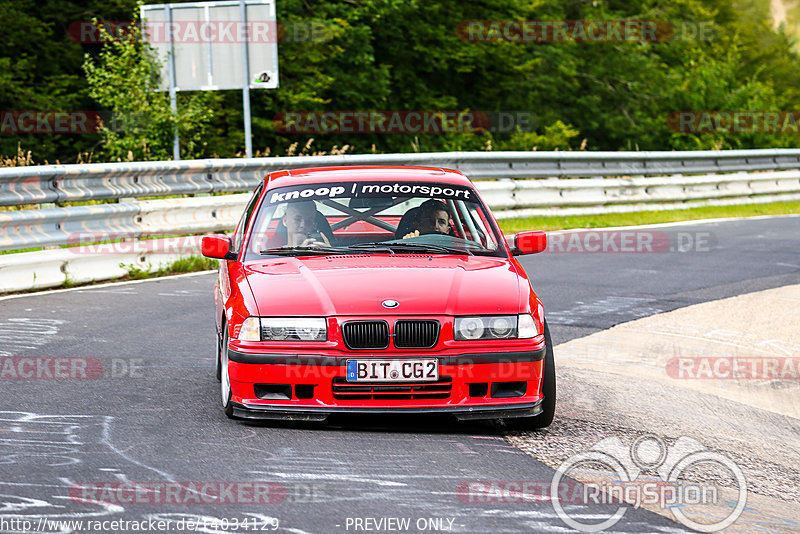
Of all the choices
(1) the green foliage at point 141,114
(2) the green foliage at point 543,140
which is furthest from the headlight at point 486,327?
(2) the green foliage at point 543,140

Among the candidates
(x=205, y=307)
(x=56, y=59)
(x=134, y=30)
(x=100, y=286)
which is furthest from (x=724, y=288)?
(x=56, y=59)

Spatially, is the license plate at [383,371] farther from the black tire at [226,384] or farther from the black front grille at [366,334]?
the black tire at [226,384]

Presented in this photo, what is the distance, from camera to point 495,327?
5934mm

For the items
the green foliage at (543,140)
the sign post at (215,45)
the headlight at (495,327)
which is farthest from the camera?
the green foliage at (543,140)

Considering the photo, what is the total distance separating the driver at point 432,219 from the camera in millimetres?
7180

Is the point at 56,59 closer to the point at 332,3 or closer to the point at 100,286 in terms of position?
the point at 332,3

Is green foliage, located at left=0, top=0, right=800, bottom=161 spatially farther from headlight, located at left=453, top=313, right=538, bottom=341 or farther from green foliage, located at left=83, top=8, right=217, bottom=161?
headlight, located at left=453, top=313, right=538, bottom=341

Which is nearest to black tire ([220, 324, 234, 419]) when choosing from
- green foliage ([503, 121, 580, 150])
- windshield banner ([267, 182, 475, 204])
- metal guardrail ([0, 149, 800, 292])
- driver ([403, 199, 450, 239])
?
windshield banner ([267, 182, 475, 204])

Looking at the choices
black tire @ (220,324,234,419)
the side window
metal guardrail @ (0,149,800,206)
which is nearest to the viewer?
black tire @ (220,324,234,419)

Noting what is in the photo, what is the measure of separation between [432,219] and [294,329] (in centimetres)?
168

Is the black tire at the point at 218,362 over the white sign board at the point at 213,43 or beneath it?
beneath

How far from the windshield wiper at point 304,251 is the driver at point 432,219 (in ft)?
1.70

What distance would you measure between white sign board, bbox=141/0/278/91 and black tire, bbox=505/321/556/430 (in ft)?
46.6

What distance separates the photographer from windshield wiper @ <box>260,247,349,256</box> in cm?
679
